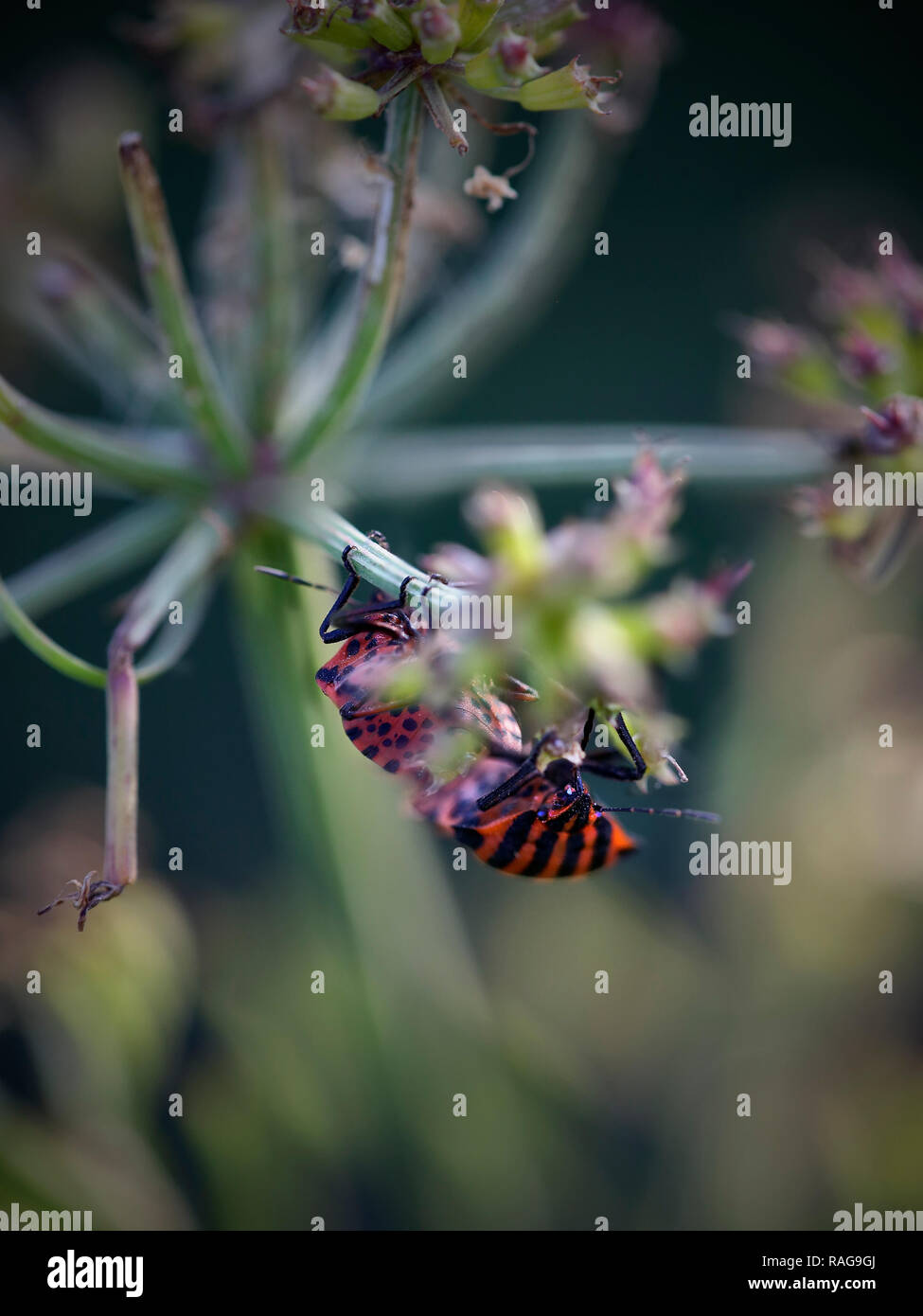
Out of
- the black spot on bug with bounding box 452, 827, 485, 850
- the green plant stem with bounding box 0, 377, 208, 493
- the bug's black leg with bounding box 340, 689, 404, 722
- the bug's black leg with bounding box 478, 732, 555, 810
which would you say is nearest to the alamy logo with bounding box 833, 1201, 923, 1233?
the black spot on bug with bounding box 452, 827, 485, 850

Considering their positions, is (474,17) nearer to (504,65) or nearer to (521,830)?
(504,65)

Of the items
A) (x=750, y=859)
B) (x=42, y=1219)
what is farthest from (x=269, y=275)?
(x=42, y=1219)

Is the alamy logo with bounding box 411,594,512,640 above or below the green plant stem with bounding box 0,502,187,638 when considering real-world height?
below

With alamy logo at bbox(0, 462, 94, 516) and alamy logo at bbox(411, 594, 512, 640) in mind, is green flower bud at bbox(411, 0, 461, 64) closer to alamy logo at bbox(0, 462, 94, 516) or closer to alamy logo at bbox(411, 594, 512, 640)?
alamy logo at bbox(411, 594, 512, 640)

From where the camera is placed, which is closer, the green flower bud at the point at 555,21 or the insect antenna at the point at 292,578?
the green flower bud at the point at 555,21

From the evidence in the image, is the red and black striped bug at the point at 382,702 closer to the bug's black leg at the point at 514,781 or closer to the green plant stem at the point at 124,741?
the bug's black leg at the point at 514,781

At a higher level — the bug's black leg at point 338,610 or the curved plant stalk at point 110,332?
the curved plant stalk at point 110,332

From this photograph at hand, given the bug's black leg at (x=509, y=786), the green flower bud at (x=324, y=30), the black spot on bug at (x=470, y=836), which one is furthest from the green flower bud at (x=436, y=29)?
the black spot on bug at (x=470, y=836)
